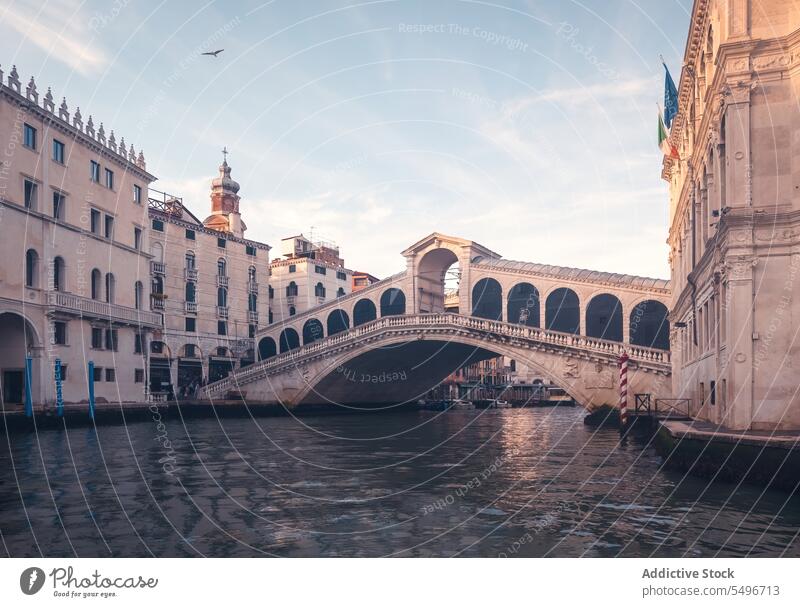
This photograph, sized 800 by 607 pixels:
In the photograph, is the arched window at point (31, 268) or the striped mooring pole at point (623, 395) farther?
the arched window at point (31, 268)

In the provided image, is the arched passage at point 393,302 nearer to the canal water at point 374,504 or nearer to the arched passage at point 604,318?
the arched passage at point 604,318

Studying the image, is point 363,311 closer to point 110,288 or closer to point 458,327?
point 458,327

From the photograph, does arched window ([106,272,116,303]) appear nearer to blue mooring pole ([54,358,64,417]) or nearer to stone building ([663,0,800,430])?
blue mooring pole ([54,358,64,417])

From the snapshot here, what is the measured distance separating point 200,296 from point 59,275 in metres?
16.4

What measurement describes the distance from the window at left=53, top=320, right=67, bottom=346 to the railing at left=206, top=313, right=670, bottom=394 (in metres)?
13.3

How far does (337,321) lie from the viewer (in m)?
50.5

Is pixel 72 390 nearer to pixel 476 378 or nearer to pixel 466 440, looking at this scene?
pixel 466 440

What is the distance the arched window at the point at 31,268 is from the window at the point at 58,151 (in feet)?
12.7

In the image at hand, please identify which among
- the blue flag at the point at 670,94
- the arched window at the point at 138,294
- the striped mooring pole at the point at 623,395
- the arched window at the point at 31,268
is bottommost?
the striped mooring pole at the point at 623,395

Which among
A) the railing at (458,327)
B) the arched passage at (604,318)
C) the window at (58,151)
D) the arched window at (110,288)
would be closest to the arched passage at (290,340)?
the railing at (458,327)

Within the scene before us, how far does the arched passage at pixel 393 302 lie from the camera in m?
47.3

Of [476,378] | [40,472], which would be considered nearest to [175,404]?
[40,472]

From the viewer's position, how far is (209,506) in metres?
11.7
